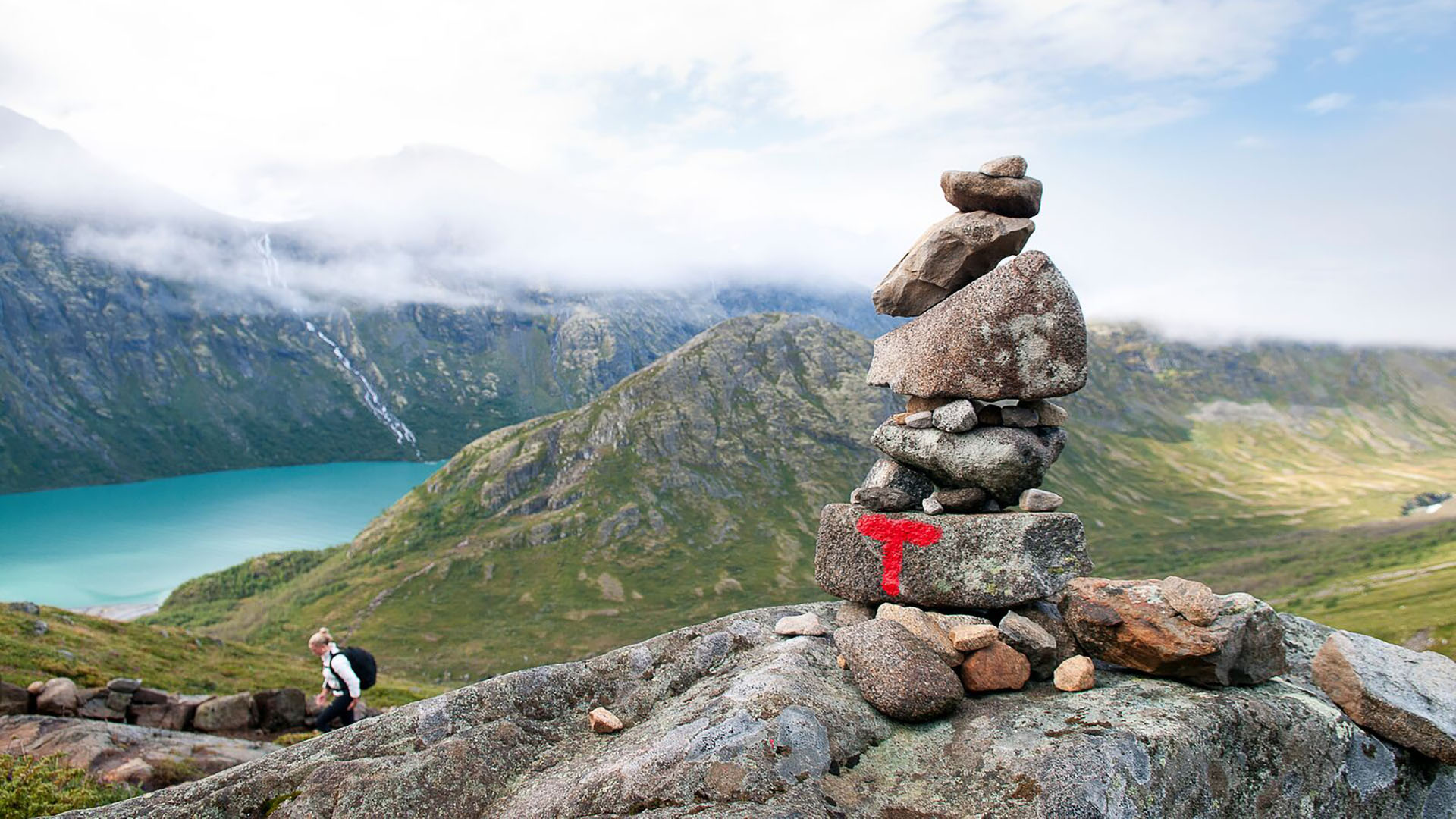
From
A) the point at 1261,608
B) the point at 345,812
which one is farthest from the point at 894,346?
the point at 345,812

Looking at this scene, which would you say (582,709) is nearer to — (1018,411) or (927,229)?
(1018,411)

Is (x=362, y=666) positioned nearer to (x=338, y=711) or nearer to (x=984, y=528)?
(x=338, y=711)

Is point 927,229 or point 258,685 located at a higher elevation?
point 927,229

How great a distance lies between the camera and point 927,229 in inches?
600

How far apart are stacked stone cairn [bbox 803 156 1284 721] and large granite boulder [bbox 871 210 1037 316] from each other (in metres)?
0.03

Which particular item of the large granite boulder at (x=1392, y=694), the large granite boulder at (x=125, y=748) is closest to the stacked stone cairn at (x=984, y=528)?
the large granite boulder at (x=1392, y=694)

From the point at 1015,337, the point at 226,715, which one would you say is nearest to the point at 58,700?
the point at 226,715

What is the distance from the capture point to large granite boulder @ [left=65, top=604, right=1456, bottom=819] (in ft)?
27.2

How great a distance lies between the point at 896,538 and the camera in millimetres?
13570

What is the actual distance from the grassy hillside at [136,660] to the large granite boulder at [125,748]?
10488mm

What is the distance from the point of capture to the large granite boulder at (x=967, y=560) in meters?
12.6

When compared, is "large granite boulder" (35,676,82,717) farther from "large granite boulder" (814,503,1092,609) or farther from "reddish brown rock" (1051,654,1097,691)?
"reddish brown rock" (1051,654,1097,691)

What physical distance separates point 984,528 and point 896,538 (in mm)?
1578

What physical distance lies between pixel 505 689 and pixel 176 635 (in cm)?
7310
